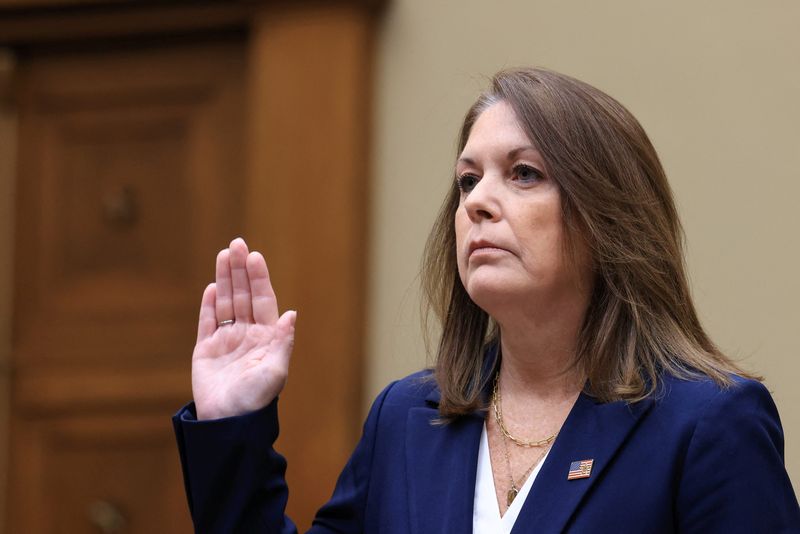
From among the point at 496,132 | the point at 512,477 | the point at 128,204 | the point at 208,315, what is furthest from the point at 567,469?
the point at 128,204

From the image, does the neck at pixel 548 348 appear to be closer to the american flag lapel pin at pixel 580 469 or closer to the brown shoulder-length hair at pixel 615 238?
the brown shoulder-length hair at pixel 615 238

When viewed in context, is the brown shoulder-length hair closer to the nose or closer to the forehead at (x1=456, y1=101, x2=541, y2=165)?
the forehead at (x1=456, y1=101, x2=541, y2=165)

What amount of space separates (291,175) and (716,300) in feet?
4.67

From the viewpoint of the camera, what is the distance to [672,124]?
4.35 meters

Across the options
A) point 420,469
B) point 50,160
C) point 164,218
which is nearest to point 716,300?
point 420,469

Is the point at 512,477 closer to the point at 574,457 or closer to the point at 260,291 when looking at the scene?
the point at 574,457

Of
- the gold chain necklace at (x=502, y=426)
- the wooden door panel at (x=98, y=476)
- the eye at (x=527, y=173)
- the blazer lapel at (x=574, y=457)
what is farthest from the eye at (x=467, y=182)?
the wooden door panel at (x=98, y=476)

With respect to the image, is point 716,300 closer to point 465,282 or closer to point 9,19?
point 465,282

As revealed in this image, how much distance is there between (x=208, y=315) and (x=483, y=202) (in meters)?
0.61

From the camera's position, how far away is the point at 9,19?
Answer: 17.2 ft

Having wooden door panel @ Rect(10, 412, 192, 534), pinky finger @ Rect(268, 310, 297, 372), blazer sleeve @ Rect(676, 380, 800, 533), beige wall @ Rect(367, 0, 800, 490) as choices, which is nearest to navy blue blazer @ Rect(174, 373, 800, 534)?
blazer sleeve @ Rect(676, 380, 800, 533)

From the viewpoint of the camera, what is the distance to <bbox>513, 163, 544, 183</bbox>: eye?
2.86 m

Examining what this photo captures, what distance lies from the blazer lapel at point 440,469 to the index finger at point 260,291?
0.36 meters

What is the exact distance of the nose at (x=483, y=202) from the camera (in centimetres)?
283
